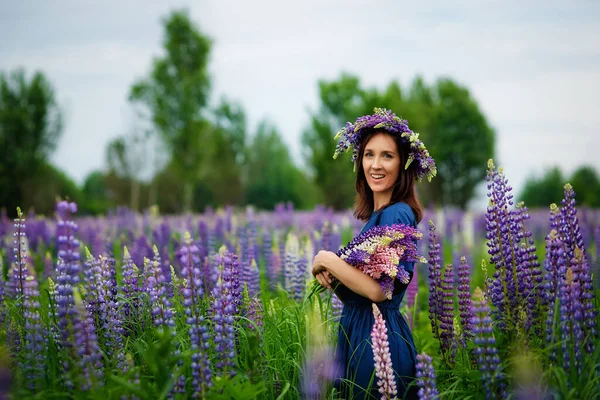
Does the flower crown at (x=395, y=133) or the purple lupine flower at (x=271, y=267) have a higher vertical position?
the flower crown at (x=395, y=133)

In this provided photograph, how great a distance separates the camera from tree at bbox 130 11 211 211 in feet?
102

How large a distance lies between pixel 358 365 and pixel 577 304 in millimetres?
1518

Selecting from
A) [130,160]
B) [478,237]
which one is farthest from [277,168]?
[478,237]

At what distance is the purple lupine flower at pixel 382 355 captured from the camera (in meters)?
3.49

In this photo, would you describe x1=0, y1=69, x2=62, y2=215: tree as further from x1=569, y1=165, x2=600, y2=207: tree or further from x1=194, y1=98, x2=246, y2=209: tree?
x1=569, y1=165, x2=600, y2=207: tree

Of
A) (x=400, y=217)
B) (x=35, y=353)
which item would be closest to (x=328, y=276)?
(x=400, y=217)

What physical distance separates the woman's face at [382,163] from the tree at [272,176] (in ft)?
157

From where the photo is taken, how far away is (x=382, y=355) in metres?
3.54

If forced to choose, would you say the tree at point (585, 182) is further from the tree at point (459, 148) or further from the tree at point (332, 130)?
the tree at point (332, 130)

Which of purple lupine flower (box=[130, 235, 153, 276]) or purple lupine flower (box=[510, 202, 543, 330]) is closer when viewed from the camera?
purple lupine flower (box=[510, 202, 543, 330])

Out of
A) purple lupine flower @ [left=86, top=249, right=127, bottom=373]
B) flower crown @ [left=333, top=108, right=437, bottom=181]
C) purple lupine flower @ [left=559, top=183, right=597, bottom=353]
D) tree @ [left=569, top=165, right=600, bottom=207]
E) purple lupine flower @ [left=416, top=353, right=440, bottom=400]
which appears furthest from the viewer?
tree @ [left=569, top=165, right=600, bottom=207]

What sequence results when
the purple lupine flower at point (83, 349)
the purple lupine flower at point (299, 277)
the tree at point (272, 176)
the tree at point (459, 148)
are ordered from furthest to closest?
the tree at point (272, 176) < the tree at point (459, 148) < the purple lupine flower at point (299, 277) < the purple lupine flower at point (83, 349)

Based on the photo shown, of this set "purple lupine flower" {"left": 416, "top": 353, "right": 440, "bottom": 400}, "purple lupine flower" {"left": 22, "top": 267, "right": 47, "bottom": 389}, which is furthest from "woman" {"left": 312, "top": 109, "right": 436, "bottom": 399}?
"purple lupine flower" {"left": 22, "top": 267, "right": 47, "bottom": 389}

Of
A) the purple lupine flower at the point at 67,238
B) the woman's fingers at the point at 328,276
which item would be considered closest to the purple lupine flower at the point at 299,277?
the woman's fingers at the point at 328,276
